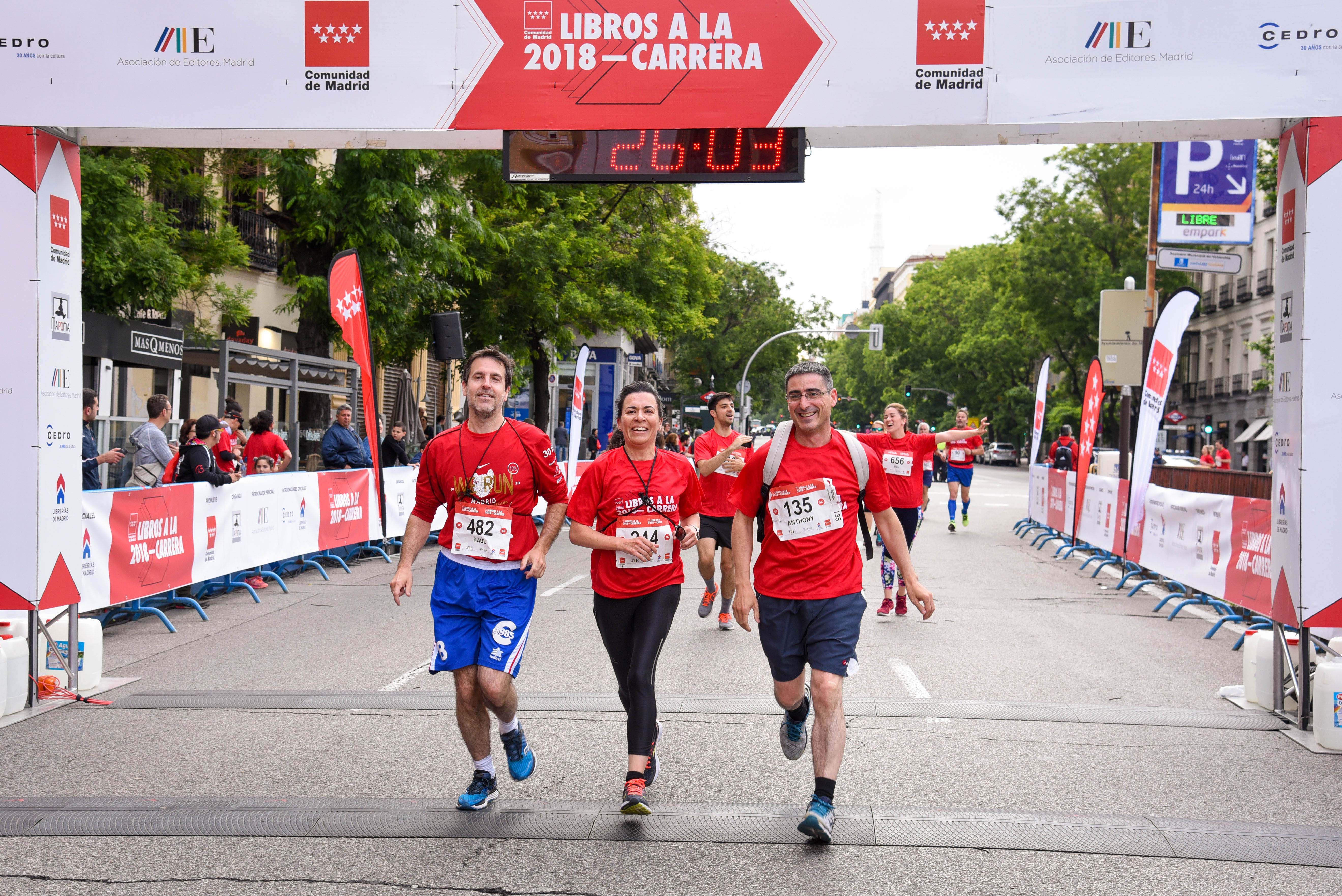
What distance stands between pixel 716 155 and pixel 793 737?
148 inches

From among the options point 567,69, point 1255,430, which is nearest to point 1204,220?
point 567,69

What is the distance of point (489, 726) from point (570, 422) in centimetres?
1709

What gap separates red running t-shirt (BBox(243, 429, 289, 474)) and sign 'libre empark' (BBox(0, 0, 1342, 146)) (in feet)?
24.7

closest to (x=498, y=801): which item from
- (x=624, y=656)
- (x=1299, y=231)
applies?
(x=624, y=656)

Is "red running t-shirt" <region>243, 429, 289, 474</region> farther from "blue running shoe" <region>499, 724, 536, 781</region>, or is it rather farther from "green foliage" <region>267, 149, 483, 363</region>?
"blue running shoe" <region>499, 724, 536, 781</region>

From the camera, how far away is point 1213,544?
434 inches

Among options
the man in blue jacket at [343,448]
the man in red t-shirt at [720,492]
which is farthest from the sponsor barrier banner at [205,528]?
the man in red t-shirt at [720,492]

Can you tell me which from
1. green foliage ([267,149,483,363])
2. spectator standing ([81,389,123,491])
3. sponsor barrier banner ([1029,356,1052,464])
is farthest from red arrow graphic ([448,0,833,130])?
sponsor barrier banner ([1029,356,1052,464])

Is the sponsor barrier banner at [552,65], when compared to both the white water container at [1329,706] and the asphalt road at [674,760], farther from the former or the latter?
the asphalt road at [674,760]

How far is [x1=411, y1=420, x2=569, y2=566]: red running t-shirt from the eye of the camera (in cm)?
494

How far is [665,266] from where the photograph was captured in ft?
99.0

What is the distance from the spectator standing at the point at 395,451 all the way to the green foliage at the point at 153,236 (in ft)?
11.4

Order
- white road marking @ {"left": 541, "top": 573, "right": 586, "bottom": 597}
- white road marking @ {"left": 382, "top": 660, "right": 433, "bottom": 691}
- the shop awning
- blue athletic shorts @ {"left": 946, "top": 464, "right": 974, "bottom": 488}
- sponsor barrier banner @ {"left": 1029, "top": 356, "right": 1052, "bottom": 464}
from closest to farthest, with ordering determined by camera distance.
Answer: white road marking @ {"left": 382, "top": 660, "right": 433, "bottom": 691}, white road marking @ {"left": 541, "top": 573, "right": 586, "bottom": 597}, blue athletic shorts @ {"left": 946, "top": 464, "right": 974, "bottom": 488}, sponsor barrier banner @ {"left": 1029, "top": 356, "right": 1052, "bottom": 464}, the shop awning

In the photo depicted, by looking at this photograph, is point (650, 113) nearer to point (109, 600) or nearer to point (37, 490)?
point (37, 490)
